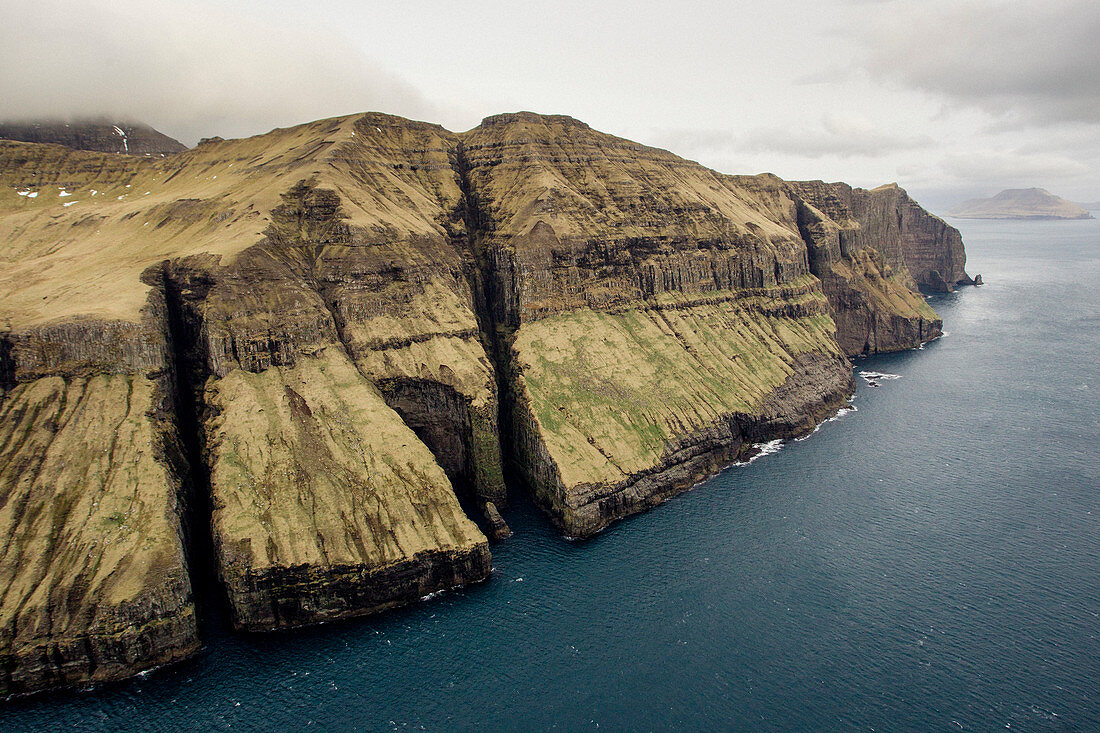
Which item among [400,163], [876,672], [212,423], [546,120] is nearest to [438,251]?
[400,163]

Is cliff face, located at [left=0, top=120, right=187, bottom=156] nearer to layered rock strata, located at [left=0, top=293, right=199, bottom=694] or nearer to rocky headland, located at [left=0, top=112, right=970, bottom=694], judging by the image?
rocky headland, located at [left=0, top=112, right=970, bottom=694]

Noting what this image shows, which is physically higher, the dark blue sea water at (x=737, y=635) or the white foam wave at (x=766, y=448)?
the white foam wave at (x=766, y=448)

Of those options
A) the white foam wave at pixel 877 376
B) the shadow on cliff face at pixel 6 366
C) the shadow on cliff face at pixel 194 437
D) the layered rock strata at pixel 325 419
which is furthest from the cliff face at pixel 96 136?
the white foam wave at pixel 877 376

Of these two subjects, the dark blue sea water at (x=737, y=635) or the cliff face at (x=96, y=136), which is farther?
the cliff face at (x=96, y=136)

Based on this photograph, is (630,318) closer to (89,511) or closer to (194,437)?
(194,437)

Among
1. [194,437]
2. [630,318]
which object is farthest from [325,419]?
[630,318]

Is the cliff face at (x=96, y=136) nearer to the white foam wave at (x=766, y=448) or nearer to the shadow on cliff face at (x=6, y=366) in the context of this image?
the shadow on cliff face at (x=6, y=366)

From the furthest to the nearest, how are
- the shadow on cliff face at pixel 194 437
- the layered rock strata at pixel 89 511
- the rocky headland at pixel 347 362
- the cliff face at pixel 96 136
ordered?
the cliff face at pixel 96 136
the shadow on cliff face at pixel 194 437
the rocky headland at pixel 347 362
the layered rock strata at pixel 89 511
